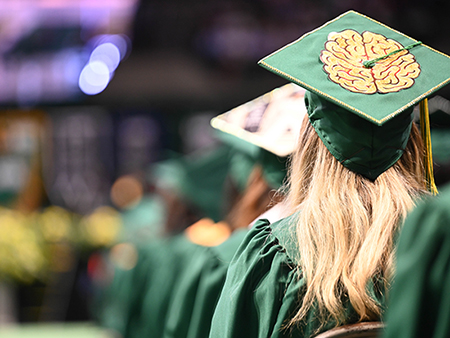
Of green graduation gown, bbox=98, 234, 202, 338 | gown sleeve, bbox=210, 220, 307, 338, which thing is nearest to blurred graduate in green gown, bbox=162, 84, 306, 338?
gown sleeve, bbox=210, 220, 307, 338

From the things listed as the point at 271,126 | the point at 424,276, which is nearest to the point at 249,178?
the point at 271,126

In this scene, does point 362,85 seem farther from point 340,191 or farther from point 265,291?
point 265,291

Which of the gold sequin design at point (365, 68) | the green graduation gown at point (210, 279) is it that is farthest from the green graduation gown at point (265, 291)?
the green graduation gown at point (210, 279)

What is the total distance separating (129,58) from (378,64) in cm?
741

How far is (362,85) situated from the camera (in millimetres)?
1242

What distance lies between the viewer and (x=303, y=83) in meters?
1.25

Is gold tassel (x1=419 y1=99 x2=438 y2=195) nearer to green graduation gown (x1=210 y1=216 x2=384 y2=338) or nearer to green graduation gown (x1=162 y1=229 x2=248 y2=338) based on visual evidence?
green graduation gown (x1=210 y1=216 x2=384 y2=338)

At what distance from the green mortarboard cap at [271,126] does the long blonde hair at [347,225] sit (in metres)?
0.60

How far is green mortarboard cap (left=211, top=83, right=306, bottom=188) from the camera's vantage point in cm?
197

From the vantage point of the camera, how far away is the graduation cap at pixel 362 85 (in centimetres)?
121

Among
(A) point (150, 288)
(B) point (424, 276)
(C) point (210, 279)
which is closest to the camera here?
(B) point (424, 276)

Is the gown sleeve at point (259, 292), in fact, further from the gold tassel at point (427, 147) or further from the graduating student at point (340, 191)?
the gold tassel at point (427, 147)

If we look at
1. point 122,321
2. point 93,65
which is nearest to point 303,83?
point 122,321

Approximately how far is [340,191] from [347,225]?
0.08 metres
